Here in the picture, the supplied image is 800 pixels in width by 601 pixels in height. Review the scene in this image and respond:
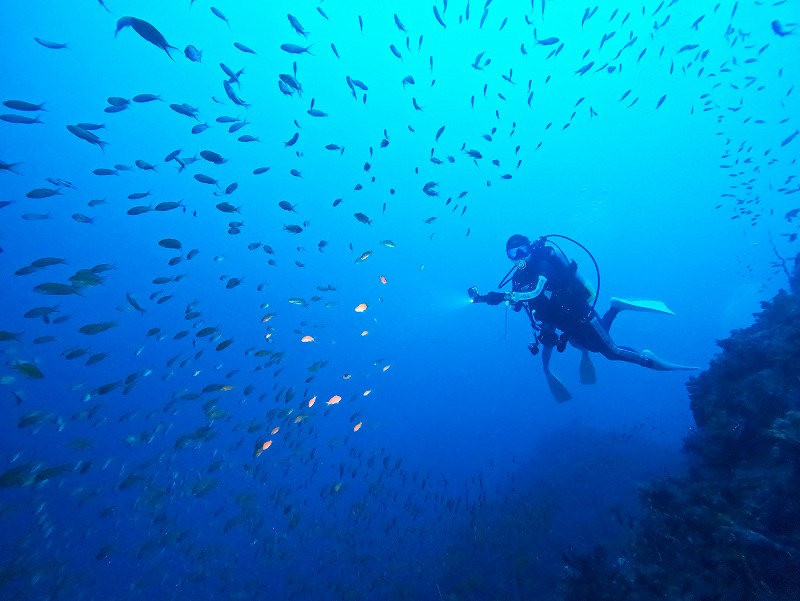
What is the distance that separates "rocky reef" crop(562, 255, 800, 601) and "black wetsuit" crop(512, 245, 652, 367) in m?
2.01

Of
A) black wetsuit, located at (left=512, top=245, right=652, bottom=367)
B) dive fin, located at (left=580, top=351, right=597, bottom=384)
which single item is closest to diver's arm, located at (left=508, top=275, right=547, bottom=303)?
black wetsuit, located at (left=512, top=245, right=652, bottom=367)

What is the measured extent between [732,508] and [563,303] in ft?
14.8

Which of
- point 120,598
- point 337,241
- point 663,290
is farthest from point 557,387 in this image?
point 663,290

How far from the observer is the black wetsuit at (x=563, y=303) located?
8195 mm

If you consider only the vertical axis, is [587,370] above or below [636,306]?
below

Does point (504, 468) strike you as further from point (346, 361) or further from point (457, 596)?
point (346, 361)

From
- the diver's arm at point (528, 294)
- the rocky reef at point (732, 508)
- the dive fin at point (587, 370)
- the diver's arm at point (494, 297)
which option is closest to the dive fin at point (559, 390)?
the dive fin at point (587, 370)

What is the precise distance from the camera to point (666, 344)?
43125 millimetres

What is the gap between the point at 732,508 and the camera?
4457 millimetres

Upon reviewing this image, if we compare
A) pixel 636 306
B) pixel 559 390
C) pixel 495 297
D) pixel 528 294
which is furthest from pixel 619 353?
pixel 495 297

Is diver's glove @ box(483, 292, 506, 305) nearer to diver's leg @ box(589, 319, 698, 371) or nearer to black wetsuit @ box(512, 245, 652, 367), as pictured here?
black wetsuit @ box(512, 245, 652, 367)

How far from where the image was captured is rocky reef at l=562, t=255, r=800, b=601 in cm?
369

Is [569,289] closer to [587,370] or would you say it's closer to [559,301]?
[559,301]

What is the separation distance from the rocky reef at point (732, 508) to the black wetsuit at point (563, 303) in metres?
2.01
